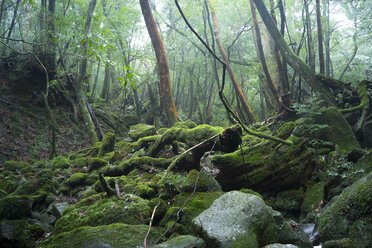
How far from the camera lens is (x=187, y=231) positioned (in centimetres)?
366

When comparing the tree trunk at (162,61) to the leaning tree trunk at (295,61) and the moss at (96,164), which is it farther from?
the leaning tree trunk at (295,61)

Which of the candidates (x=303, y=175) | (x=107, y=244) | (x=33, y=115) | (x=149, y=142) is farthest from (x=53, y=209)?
(x=33, y=115)

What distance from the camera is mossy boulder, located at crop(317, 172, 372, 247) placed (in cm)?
318

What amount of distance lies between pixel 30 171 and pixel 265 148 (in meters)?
7.13

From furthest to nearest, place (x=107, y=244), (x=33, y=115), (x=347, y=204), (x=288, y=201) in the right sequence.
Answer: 1. (x=33, y=115)
2. (x=288, y=201)
3. (x=347, y=204)
4. (x=107, y=244)

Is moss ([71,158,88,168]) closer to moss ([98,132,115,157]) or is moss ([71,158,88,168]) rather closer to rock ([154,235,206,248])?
moss ([98,132,115,157])

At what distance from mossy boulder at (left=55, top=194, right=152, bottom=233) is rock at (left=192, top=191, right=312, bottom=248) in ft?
4.20

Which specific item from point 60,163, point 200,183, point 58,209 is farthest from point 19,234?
point 60,163

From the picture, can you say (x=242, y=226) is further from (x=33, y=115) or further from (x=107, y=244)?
(x=33, y=115)

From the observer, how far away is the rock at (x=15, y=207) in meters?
4.41

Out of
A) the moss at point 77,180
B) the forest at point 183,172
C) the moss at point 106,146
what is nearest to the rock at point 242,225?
the forest at point 183,172

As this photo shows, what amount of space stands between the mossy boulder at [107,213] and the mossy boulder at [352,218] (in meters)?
2.86

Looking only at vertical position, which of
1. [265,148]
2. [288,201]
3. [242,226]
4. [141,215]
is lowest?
[288,201]

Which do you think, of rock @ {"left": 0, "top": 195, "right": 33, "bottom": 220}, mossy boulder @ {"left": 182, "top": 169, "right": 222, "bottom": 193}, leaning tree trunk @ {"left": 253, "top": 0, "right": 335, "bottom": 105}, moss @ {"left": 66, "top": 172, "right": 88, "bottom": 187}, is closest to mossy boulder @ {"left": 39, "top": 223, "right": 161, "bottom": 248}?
mossy boulder @ {"left": 182, "top": 169, "right": 222, "bottom": 193}
